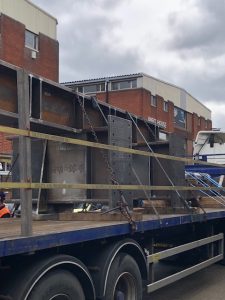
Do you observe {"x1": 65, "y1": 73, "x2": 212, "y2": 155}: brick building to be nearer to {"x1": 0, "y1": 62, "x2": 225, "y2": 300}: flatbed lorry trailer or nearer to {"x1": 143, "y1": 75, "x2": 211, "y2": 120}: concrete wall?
{"x1": 143, "y1": 75, "x2": 211, "y2": 120}: concrete wall

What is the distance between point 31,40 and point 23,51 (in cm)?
144

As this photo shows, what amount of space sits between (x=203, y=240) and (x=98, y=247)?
326cm

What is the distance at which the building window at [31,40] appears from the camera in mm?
29656

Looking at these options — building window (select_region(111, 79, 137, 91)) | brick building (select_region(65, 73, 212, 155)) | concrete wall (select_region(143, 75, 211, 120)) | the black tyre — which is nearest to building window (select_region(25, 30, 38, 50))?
brick building (select_region(65, 73, 212, 155))

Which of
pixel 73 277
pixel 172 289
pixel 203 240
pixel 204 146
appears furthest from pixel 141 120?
pixel 204 146

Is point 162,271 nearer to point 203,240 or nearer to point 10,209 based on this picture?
point 203,240

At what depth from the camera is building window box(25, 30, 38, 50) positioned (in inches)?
1168

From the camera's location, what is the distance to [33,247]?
401 centimetres

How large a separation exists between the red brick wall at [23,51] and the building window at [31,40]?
0.84 feet

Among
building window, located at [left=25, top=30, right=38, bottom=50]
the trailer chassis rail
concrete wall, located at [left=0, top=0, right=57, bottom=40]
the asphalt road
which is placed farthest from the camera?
building window, located at [left=25, top=30, right=38, bottom=50]

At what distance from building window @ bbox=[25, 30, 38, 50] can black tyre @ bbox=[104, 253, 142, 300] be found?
1004 inches

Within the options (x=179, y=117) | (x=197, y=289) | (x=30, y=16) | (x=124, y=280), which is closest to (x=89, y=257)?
(x=124, y=280)

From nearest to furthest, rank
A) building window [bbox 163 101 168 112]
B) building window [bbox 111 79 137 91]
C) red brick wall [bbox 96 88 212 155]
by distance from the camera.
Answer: red brick wall [bbox 96 88 212 155] < building window [bbox 111 79 137 91] < building window [bbox 163 101 168 112]

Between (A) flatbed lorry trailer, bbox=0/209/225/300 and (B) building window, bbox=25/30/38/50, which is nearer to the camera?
(A) flatbed lorry trailer, bbox=0/209/225/300
